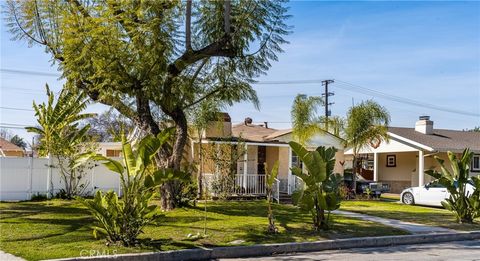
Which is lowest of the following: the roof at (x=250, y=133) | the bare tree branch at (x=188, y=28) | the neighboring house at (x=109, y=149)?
the neighboring house at (x=109, y=149)

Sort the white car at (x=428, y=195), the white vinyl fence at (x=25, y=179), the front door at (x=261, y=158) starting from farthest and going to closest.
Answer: the front door at (x=261, y=158) → the white car at (x=428, y=195) → the white vinyl fence at (x=25, y=179)

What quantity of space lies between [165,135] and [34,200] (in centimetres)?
1113

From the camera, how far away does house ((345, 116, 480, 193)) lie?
103 feet

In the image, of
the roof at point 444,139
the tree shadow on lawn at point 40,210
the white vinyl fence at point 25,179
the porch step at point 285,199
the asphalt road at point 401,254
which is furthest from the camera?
the roof at point 444,139

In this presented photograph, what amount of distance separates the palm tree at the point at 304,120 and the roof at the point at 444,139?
870 centimetres

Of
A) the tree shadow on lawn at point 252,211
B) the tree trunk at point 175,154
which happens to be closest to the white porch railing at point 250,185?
the tree shadow on lawn at point 252,211

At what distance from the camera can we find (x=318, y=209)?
1299cm

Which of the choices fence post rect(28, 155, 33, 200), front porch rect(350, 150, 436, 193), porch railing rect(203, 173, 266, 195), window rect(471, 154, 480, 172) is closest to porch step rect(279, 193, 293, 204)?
porch railing rect(203, 173, 266, 195)

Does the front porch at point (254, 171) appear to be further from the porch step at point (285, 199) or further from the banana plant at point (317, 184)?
the banana plant at point (317, 184)

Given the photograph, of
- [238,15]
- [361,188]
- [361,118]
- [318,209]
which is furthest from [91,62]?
[361,188]

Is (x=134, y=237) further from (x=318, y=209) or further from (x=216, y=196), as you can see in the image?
(x=216, y=196)

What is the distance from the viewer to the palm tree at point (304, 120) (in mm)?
25438

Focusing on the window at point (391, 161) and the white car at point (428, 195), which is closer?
the white car at point (428, 195)

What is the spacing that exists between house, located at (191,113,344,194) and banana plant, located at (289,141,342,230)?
810 centimetres
